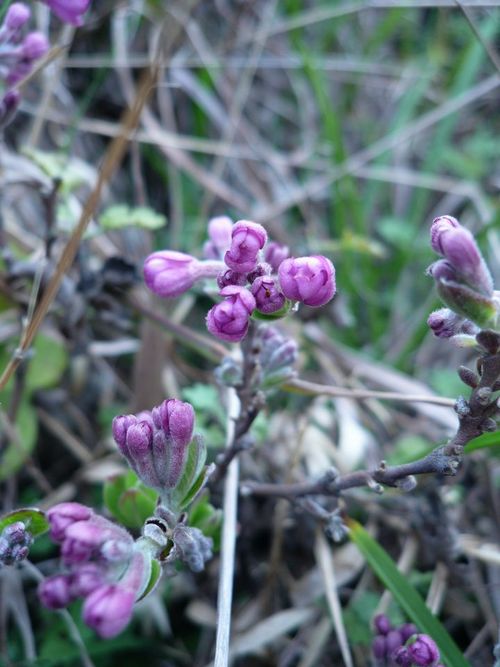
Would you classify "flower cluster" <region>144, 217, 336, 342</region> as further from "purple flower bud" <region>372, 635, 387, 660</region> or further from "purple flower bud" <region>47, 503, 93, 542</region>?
"purple flower bud" <region>372, 635, 387, 660</region>

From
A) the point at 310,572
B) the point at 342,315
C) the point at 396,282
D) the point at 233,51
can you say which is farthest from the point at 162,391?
the point at 233,51

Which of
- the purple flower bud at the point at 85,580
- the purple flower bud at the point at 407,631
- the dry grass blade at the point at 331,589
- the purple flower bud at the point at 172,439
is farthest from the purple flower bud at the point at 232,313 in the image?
the dry grass blade at the point at 331,589

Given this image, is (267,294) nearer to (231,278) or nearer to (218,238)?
(231,278)

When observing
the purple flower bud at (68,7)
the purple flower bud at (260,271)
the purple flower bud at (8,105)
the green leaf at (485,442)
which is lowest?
the green leaf at (485,442)

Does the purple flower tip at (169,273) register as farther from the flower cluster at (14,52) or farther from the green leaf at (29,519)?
the flower cluster at (14,52)

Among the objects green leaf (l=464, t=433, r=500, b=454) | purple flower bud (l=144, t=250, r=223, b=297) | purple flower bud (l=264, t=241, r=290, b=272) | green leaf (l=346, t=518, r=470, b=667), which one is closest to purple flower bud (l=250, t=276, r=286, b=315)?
purple flower bud (l=144, t=250, r=223, b=297)

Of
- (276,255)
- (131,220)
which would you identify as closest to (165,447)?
(276,255)
